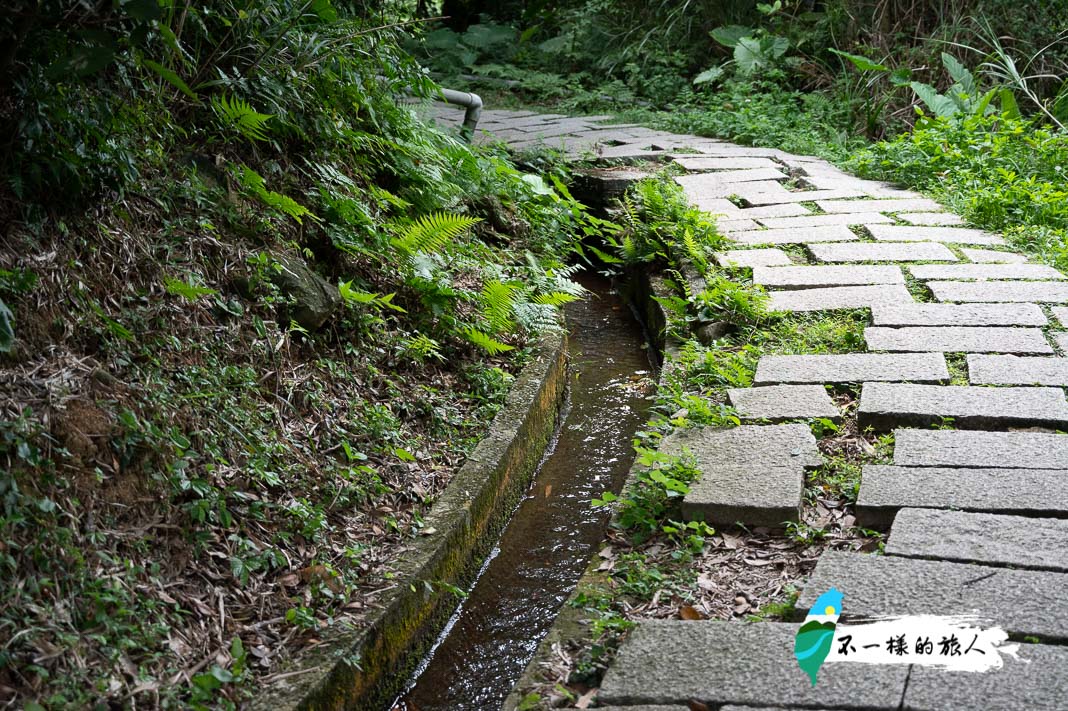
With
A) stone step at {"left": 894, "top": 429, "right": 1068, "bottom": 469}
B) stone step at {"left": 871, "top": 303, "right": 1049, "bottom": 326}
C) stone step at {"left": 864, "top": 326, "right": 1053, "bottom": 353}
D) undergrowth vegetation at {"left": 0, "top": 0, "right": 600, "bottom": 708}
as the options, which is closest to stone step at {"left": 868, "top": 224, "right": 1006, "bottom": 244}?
stone step at {"left": 871, "top": 303, "right": 1049, "bottom": 326}

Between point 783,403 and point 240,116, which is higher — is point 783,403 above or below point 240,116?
below

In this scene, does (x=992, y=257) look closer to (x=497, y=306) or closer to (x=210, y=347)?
(x=497, y=306)

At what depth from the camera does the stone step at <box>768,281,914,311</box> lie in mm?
4594

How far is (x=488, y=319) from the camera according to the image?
4.43 m

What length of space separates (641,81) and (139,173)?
883 centimetres

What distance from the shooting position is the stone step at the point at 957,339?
4.00 meters

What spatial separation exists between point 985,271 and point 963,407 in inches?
71.8

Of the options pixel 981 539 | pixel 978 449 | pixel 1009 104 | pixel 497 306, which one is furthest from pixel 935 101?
pixel 981 539

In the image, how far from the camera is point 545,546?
142 inches

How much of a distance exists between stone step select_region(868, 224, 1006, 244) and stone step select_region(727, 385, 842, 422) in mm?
2296

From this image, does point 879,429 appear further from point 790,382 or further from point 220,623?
point 220,623

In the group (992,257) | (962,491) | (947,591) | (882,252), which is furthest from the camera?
A: (882,252)

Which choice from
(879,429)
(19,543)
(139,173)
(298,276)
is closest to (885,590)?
(879,429)

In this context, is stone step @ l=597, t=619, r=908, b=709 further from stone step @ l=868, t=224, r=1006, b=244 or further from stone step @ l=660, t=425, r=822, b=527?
stone step @ l=868, t=224, r=1006, b=244
